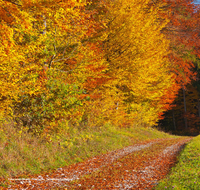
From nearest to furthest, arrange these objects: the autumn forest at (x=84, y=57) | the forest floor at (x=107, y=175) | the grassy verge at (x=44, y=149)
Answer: the forest floor at (x=107, y=175), the grassy verge at (x=44, y=149), the autumn forest at (x=84, y=57)

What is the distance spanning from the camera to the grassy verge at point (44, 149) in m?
6.91

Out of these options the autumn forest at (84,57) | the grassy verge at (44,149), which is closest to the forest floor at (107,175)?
the grassy verge at (44,149)

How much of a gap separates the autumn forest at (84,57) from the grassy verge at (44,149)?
0.55 metres

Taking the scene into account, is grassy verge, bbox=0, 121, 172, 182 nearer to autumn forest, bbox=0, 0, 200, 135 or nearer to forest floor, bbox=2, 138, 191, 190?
forest floor, bbox=2, 138, 191, 190

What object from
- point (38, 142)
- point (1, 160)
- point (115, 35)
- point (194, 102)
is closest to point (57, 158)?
point (38, 142)

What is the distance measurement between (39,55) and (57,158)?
4.36 meters

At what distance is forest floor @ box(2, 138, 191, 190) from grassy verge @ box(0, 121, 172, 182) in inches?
15.6

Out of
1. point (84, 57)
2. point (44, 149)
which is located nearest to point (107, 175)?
point (44, 149)

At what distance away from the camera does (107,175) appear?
285 inches

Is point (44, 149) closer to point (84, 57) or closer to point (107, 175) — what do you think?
point (107, 175)

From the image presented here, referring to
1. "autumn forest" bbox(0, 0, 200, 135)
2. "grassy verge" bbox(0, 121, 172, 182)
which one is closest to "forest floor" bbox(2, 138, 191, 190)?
"grassy verge" bbox(0, 121, 172, 182)

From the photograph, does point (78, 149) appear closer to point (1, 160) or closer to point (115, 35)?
point (1, 160)

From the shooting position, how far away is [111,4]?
13250 millimetres

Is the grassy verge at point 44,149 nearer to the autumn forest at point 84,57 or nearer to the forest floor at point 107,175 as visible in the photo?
the forest floor at point 107,175
